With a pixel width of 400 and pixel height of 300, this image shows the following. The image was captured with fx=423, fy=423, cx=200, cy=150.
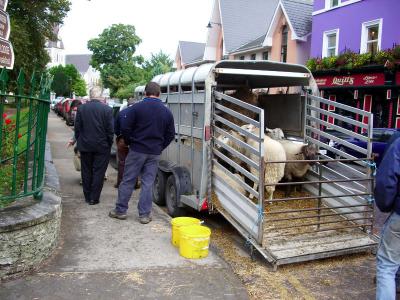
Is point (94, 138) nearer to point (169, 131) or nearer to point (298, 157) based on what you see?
point (169, 131)

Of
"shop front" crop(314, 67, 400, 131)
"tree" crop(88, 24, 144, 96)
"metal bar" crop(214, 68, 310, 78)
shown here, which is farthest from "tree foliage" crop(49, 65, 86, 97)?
"metal bar" crop(214, 68, 310, 78)

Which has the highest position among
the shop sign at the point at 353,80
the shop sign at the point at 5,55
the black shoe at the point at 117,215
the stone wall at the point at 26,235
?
the shop sign at the point at 353,80

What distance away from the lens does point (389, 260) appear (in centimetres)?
381

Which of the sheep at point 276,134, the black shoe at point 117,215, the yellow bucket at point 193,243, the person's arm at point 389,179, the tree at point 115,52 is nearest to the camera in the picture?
the person's arm at point 389,179

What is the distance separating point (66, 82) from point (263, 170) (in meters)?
73.3

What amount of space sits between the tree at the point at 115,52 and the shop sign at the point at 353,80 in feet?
138

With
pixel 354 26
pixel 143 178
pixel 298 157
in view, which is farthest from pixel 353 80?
pixel 143 178

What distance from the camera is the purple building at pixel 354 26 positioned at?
1953cm

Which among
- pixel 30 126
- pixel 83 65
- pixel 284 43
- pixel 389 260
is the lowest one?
pixel 389 260

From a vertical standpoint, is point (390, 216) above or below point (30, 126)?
below

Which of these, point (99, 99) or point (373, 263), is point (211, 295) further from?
point (99, 99)

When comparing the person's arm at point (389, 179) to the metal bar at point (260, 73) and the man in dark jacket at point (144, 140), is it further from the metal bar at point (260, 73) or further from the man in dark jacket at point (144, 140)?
the man in dark jacket at point (144, 140)

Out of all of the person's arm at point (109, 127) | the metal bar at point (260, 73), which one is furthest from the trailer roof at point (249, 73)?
the person's arm at point (109, 127)

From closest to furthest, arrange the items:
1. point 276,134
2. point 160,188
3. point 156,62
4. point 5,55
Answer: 1. point 5,55
2. point 276,134
3. point 160,188
4. point 156,62
